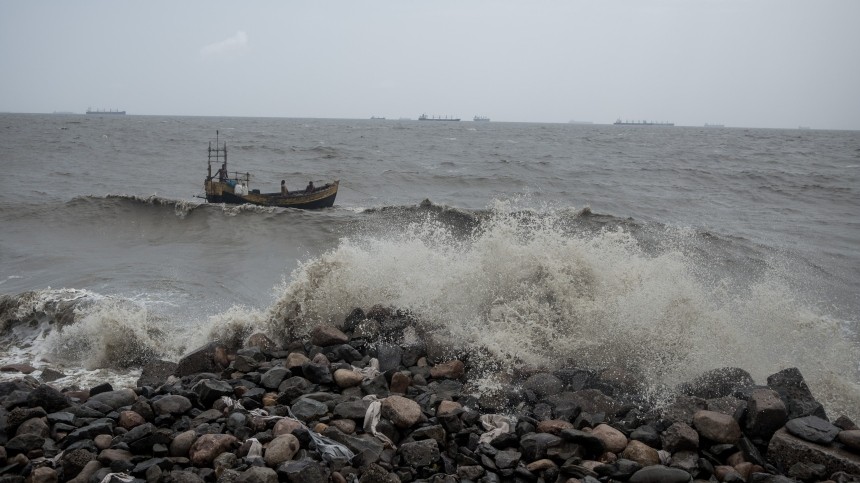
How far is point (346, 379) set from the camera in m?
5.34

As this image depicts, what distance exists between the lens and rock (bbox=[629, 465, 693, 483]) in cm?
394

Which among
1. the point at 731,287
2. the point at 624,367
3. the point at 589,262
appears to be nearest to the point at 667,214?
the point at 731,287

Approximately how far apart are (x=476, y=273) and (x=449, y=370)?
2.02 m

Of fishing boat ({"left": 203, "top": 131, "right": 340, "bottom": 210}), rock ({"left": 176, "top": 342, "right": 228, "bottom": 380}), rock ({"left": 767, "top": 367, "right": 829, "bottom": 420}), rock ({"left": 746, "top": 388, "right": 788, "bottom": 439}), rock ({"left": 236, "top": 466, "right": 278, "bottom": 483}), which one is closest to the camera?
rock ({"left": 236, "top": 466, "right": 278, "bottom": 483})

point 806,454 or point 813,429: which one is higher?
point 813,429

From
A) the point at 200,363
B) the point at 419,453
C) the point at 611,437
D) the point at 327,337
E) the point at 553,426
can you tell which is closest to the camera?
the point at 419,453

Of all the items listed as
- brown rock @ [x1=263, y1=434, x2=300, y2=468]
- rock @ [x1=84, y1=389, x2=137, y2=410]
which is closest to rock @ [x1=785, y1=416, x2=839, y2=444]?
brown rock @ [x1=263, y1=434, x2=300, y2=468]

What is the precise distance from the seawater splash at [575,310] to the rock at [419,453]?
169 cm

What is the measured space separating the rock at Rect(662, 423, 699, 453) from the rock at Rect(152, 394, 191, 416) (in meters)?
3.65

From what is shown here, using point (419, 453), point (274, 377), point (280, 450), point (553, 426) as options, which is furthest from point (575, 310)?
point (280, 450)

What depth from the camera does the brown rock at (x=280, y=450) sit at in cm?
406

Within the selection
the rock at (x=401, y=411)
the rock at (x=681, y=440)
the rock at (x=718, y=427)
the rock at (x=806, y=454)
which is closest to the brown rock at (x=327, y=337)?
the rock at (x=401, y=411)

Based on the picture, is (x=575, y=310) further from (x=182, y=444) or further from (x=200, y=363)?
(x=182, y=444)

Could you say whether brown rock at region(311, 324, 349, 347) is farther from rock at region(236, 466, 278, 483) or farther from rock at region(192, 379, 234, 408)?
rock at region(236, 466, 278, 483)
